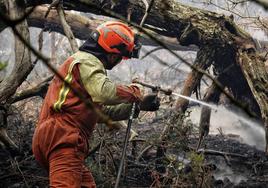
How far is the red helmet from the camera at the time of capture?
3768 mm

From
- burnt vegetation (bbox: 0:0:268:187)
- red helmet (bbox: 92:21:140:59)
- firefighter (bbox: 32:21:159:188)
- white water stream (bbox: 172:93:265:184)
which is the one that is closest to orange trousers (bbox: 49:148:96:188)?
firefighter (bbox: 32:21:159:188)

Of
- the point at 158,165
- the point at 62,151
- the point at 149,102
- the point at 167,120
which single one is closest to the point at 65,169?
the point at 62,151

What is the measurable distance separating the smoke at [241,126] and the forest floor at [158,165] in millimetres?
659

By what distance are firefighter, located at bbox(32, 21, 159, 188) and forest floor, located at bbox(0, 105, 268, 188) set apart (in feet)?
3.20

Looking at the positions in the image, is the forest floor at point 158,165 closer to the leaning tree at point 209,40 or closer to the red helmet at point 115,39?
the leaning tree at point 209,40

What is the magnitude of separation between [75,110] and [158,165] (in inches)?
92.6

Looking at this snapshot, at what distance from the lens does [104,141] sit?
4719 millimetres

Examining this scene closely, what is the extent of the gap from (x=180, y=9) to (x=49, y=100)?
3769 millimetres

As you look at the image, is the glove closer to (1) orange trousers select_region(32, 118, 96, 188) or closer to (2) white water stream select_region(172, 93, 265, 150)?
(1) orange trousers select_region(32, 118, 96, 188)

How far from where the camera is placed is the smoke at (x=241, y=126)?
756cm

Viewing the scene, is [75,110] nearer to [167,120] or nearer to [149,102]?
[149,102]

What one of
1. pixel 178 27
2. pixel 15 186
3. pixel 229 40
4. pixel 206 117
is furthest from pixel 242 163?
pixel 15 186

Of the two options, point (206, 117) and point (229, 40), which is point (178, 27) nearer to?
point (229, 40)

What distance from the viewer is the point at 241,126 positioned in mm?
9195
